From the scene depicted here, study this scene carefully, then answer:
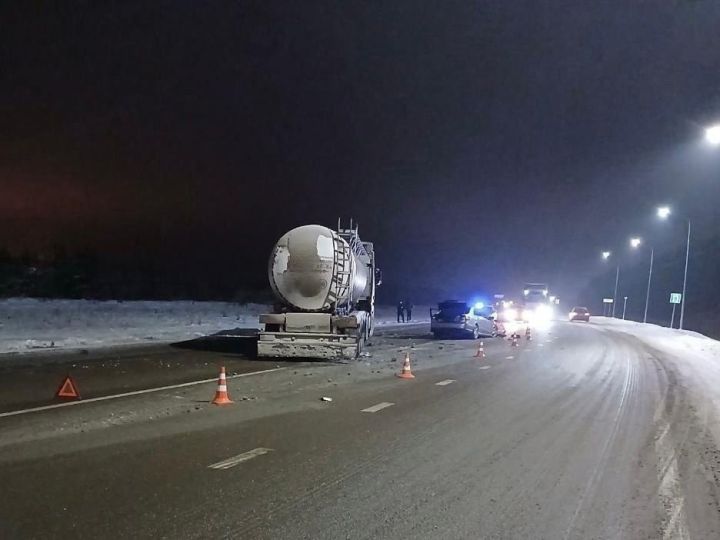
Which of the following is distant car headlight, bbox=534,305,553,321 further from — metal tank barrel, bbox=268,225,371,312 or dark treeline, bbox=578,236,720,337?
metal tank barrel, bbox=268,225,371,312

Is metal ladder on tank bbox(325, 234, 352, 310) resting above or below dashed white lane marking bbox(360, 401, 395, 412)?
above

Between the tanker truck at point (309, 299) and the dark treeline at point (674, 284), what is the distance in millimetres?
59633

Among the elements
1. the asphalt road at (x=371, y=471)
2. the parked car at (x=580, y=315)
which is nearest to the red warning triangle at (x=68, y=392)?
A: the asphalt road at (x=371, y=471)

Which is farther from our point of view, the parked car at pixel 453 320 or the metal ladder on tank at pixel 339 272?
the parked car at pixel 453 320

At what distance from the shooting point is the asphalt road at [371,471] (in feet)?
19.0

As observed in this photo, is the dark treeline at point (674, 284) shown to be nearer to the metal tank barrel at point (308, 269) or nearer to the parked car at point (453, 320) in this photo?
the parked car at point (453, 320)

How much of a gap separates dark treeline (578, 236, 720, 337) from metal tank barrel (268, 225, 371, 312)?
59749mm

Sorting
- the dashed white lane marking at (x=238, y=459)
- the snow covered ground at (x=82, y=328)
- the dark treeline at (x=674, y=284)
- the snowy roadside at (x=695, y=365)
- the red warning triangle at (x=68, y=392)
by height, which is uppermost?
the dark treeline at (x=674, y=284)

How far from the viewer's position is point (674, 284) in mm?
98125

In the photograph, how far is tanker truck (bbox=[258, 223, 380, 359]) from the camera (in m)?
20.0

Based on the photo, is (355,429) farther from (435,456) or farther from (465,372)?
(465,372)

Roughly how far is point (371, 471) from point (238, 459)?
1.57 meters

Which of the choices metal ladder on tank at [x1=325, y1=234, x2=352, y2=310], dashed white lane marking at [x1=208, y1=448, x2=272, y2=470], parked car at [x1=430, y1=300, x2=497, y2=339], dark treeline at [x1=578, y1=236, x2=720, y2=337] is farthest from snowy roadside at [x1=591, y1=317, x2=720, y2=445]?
dark treeline at [x1=578, y1=236, x2=720, y2=337]

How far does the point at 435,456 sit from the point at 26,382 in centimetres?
937
